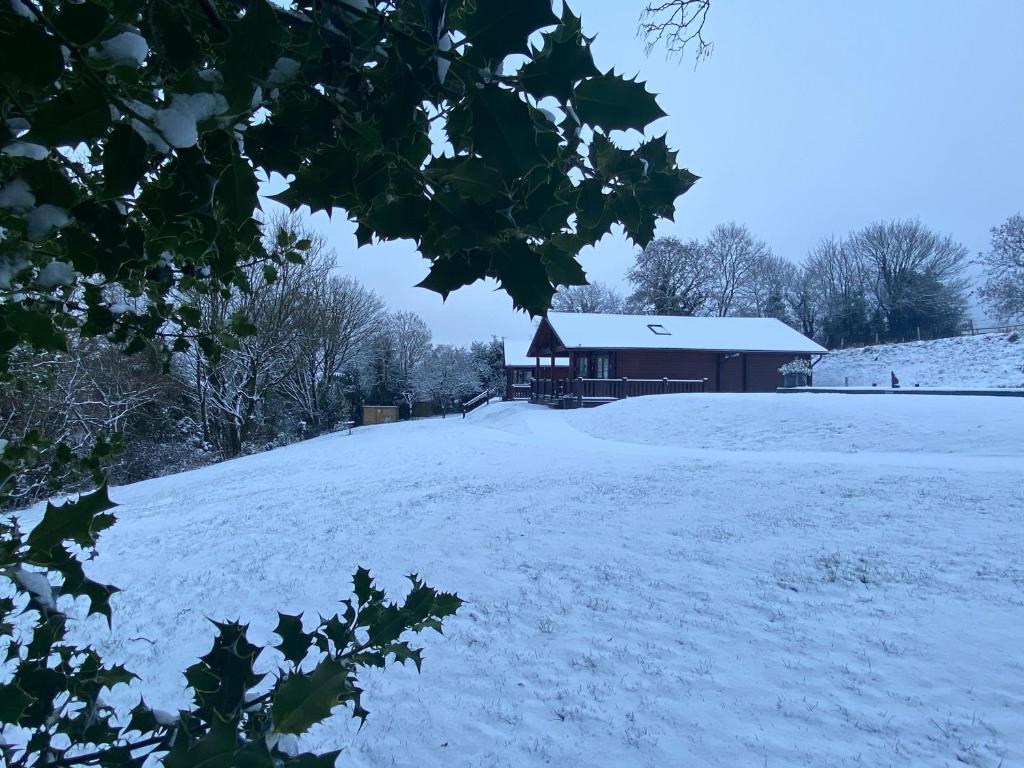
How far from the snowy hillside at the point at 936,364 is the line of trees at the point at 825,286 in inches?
396

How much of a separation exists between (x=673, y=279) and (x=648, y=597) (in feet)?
149

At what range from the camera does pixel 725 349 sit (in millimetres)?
31594

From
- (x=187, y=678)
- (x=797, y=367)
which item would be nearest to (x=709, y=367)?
(x=797, y=367)

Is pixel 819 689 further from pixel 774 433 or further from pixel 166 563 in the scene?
pixel 774 433

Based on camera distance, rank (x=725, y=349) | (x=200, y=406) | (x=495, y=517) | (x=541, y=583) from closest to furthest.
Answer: (x=541, y=583)
(x=495, y=517)
(x=200, y=406)
(x=725, y=349)

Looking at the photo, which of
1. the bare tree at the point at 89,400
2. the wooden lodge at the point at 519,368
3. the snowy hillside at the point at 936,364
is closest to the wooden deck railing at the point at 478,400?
the wooden lodge at the point at 519,368

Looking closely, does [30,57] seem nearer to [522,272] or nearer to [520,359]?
[522,272]

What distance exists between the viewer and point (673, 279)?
48.1m

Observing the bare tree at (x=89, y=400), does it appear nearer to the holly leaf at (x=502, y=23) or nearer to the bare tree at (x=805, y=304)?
the holly leaf at (x=502, y=23)

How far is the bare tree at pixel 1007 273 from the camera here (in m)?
36.2

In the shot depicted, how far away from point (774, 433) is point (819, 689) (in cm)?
1340

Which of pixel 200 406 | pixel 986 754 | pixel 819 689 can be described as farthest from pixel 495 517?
pixel 200 406

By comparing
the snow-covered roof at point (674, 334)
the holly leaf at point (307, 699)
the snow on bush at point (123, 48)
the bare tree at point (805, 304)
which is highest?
the bare tree at point (805, 304)

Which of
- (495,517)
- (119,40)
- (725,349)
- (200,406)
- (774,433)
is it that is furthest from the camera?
(725,349)
